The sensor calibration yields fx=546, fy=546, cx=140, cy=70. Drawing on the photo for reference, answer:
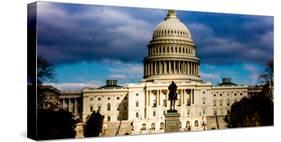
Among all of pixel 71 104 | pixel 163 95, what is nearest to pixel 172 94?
pixel 163 95

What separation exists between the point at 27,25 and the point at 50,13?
943 millimetres

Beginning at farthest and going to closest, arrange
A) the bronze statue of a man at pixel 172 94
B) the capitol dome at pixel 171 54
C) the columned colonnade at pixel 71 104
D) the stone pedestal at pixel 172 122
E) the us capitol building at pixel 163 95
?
the bronze statue of a man at pixel 172 94, the stone pedestal at pixel 172 122, the capitol dome at pixel 171 54, the us capitol building at pixel 163 95, the columned colonnade at pixel 71 104

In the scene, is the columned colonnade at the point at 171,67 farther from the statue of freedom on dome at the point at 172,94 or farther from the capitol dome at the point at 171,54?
the statue of freedom on dome at the point at 172,94

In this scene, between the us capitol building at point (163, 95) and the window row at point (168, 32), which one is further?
the window row at point (168, 32)

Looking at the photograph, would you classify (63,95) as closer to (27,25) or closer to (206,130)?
(27,25)

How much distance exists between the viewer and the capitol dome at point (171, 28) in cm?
1608

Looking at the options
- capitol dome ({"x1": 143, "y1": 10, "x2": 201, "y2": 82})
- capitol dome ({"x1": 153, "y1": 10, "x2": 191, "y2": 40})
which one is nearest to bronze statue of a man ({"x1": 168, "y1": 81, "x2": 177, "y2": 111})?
capitol dome ({"x1": 143, "y1": 10, "x2": 201, "y2": 82})

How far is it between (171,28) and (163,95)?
2.07m

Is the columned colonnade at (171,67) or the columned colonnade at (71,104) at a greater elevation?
the columned colonnade at (171,67)

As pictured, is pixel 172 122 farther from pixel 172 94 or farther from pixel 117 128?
pixel 117 128

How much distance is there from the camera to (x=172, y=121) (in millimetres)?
16688

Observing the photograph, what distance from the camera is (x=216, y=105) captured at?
17.4 metres

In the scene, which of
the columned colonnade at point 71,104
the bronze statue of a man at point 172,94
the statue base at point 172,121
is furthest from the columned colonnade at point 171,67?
the columned colonnade at point 71,104

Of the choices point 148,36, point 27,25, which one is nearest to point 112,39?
point 148,36
